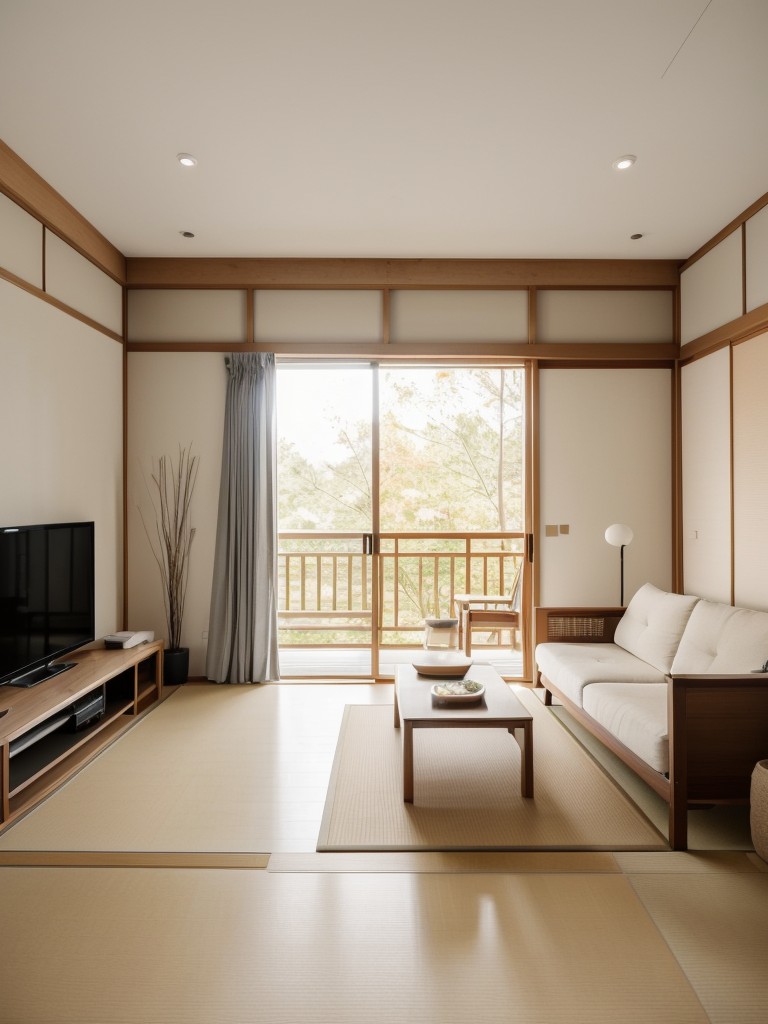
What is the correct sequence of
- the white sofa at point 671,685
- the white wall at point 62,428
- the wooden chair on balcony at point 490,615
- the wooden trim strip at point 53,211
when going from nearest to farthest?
the white sofa at point 671,685 < the wooden trim strip at point 53,211 < the white wall at point 62,428 < the wooden chair on balcony at point 490,615

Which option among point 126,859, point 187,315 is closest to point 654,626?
point 126,859

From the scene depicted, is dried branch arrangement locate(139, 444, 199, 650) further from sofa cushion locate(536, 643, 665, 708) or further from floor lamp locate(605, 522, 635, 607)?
floor lamp locate(605, 522, 635, 607)

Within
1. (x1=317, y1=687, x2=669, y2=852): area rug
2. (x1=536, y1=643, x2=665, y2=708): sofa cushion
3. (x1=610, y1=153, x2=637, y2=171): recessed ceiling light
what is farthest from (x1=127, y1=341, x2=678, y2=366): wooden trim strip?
(x1=317, y1=687, x2=669, y2=852): area rug

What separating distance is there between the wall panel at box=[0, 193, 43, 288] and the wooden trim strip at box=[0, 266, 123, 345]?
0.03 meters

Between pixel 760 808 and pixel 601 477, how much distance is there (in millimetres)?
2707

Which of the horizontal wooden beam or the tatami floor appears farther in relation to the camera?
the horizontal wooden beam

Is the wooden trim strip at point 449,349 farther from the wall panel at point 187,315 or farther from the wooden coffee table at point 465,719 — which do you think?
the wooden coffee table at point 465,719

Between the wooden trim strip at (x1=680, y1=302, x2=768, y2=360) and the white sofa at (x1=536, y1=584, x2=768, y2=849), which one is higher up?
the wooden trim strip at (x1=680, y1=302, x2=768, y2=360)

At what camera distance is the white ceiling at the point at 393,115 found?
2.12 metres

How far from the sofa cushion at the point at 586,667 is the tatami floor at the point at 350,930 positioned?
106 centimetres

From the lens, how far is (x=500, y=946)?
176cm

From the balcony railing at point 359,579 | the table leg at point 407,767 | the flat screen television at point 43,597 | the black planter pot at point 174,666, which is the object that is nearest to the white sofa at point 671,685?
the table leg at point 407,767

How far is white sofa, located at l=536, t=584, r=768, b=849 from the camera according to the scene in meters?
2.29

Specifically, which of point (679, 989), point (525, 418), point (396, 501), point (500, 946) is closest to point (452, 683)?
point (500, 946)
